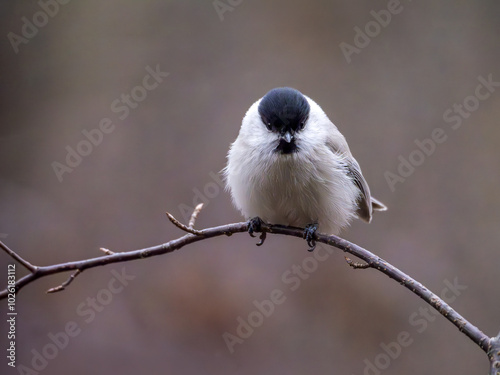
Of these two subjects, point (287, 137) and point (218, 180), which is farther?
point (218, 180)

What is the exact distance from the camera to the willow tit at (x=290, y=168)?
88.7 inches

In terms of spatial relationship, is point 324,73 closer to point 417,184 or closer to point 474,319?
point 417,184

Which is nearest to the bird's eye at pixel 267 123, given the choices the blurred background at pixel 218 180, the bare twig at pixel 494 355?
the bare twig at pixel 494 355

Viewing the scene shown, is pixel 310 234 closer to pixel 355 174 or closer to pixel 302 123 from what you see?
pixel 302 123

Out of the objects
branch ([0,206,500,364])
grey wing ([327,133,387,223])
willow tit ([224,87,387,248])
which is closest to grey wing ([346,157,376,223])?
grey wing ([327,133,387,223])

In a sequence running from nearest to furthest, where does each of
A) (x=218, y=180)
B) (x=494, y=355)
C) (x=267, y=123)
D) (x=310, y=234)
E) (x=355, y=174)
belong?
Result: (x=494, y=355), (x=310, y=234), (x=267, y=123), (x=355, y=174), (x=218, y=180)

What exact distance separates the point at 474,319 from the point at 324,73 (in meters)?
2.52

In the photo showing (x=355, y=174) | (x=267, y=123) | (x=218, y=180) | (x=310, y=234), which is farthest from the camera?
(x=218, y=180)

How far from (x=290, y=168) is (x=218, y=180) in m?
1.86

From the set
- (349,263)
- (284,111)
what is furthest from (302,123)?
(349,263)

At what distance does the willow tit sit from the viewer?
2.25 m

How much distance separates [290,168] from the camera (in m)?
2.25

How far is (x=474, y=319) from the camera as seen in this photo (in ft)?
13.5

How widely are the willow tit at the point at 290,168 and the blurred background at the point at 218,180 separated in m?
1.63
